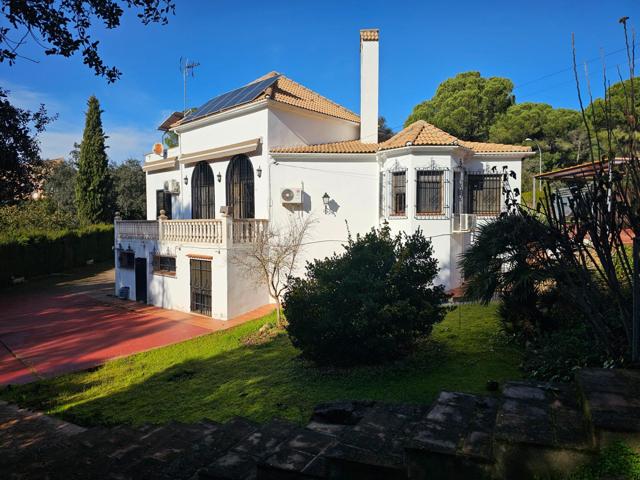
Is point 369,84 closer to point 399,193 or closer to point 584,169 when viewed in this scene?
point 399,193

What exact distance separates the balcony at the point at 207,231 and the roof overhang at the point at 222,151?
3.24m

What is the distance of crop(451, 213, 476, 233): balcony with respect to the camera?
15750 millimetres

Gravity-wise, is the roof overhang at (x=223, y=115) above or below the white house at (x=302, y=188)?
above

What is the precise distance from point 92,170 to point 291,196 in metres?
26.1

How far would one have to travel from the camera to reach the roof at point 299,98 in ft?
56.3

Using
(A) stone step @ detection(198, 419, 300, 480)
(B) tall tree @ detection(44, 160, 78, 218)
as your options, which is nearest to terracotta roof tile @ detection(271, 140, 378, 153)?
(A) stone step @ detection(198, 419, 300, 480)

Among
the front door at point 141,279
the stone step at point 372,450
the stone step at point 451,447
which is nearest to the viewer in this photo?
the stone step at point 451,447

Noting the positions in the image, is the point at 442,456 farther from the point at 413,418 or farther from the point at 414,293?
the point at 414,293

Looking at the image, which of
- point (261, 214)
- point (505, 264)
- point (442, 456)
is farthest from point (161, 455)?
point (261, 214)

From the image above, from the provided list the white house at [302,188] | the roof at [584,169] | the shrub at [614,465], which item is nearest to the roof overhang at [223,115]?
the white house at [302,188]

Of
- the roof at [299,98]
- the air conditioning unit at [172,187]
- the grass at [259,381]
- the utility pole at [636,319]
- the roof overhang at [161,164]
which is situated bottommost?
the grass at [259,381]

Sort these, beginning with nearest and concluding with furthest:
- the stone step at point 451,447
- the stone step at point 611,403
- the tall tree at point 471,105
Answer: the stone step at point 611,403 < the stone step at point 451,447 < the tall tree at point 471,105

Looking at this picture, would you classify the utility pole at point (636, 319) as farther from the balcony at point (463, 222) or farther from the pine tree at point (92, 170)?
the pine tree at point (92, 170)

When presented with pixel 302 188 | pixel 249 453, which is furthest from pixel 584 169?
pixel 249 453
